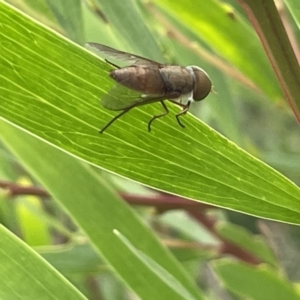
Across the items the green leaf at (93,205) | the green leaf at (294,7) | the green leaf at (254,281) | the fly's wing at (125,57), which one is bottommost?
the green leaf at (254,281)

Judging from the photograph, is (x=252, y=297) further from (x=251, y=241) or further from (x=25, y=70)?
(x=25, y=70)

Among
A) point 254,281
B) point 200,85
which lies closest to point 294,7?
point 200,85

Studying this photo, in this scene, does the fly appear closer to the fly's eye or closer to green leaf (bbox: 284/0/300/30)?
the fly's eye

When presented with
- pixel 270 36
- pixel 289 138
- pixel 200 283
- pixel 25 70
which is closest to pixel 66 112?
pixel 25 70

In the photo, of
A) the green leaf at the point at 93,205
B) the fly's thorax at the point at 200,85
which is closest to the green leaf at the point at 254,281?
the green leaf at the point at 93,205

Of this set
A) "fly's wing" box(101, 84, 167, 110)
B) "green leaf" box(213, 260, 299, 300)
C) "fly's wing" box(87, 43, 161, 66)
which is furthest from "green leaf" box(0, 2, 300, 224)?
"green leaf" box(213, 260, 299, 300)

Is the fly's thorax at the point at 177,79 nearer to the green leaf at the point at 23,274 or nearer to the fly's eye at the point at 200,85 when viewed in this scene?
the fly's eye at the point at 200,85
